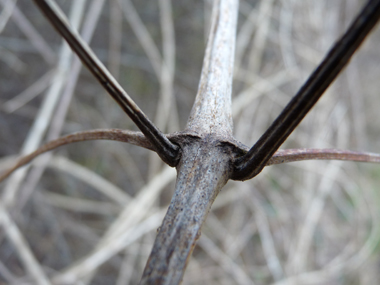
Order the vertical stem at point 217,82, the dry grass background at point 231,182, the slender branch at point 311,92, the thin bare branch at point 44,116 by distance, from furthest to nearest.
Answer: the dry grass background at point 231,182 < the thin bare branch at point 44,116 < the vertical stem at point 217,82 < the slender branch at point 311,92

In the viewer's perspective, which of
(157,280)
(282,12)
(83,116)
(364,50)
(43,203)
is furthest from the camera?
(364,50)

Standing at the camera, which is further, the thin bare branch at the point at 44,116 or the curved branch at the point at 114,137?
the thin bare branch at the point at 44,116

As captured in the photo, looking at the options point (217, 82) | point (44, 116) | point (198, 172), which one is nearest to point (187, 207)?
point (198, 172)

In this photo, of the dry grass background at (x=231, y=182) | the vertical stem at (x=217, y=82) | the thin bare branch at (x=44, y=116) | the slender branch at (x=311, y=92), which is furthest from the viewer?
the dry grass background at (x=231, y=182)

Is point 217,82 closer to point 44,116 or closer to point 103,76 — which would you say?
point 103,76

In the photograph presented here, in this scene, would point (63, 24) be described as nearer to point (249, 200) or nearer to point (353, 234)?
point (249, 200)

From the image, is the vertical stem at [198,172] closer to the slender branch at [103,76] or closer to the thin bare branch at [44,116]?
the slender branch at [103,76]

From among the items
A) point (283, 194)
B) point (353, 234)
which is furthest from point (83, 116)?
point (353, 234)

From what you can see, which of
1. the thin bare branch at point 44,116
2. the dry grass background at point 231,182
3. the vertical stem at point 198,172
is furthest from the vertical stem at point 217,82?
the dry grass background at point 231,182
